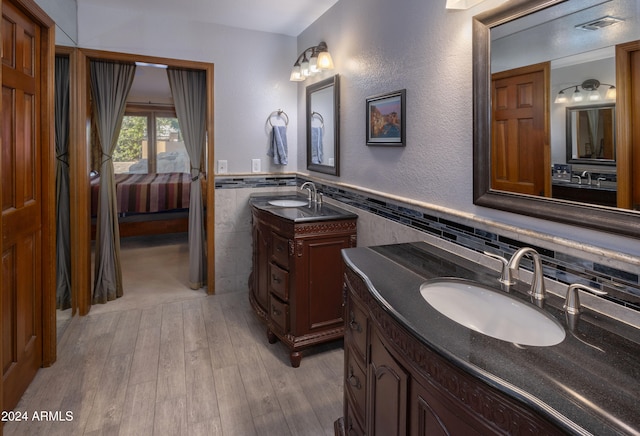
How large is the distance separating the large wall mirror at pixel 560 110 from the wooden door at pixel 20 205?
2153 mm

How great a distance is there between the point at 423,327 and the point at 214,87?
299 centimetres

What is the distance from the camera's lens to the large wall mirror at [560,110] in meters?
1.07

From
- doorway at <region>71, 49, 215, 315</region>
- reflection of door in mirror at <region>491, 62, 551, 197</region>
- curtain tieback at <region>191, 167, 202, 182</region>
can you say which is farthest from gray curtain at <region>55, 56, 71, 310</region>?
reflection of door in mirror at <region>491, 62, 551, 197</region>

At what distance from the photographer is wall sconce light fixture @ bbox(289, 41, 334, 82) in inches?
108

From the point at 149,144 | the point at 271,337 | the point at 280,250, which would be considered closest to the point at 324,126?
the point at 280,250

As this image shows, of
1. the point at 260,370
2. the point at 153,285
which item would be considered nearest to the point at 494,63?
the point at 260,370

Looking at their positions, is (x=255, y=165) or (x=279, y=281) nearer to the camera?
(x=279, y=281)

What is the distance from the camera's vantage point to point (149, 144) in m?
7.39

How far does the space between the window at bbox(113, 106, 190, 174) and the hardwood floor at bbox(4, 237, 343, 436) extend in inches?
198

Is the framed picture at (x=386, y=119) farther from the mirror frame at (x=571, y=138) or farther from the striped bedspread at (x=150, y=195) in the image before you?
the striped bedspread at (x=150, y=195)

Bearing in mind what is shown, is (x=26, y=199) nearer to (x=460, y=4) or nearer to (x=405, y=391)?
(x=405, y=391)

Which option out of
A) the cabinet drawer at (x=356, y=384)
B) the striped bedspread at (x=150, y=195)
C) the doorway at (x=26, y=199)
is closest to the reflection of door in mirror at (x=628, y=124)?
the cabinet drawer at (x=356, y=384)

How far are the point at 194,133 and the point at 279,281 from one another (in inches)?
72.6

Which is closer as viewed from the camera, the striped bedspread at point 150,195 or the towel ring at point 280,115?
the towel ring at point 280,115
